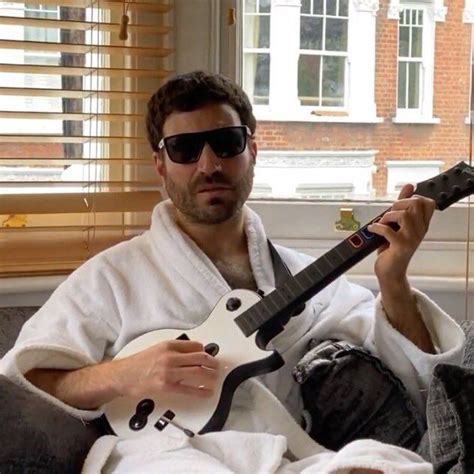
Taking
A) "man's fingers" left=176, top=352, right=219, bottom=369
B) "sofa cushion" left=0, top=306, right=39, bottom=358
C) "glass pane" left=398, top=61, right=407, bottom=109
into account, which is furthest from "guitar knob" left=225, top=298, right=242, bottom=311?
"glass pane" left=398, top=61, right=407, bottom=109

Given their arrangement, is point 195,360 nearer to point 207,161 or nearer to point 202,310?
point 202,310

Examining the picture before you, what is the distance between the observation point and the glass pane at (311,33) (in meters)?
2.34

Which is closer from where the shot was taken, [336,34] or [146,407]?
[146,407]

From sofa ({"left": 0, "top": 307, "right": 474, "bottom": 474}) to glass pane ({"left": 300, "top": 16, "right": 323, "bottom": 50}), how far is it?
4.14 feet

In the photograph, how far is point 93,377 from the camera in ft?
5.07

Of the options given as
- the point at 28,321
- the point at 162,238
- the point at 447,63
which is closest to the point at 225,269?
the point at 162,238

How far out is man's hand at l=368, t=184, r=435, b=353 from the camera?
154cm

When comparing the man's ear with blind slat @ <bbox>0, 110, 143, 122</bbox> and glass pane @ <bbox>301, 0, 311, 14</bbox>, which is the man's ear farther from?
glass pane @ <bbox>301, 0, 311, 14</bbox>

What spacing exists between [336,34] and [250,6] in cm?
25

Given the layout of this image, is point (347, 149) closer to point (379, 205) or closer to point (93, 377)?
point (379, 205)

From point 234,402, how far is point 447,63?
1.23m

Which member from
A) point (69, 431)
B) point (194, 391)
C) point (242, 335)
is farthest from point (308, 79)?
point (69, 431)

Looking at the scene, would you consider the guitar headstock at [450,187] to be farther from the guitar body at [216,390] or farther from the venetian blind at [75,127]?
the venetian blind at [75,127]

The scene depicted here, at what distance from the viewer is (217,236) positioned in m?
1.78
